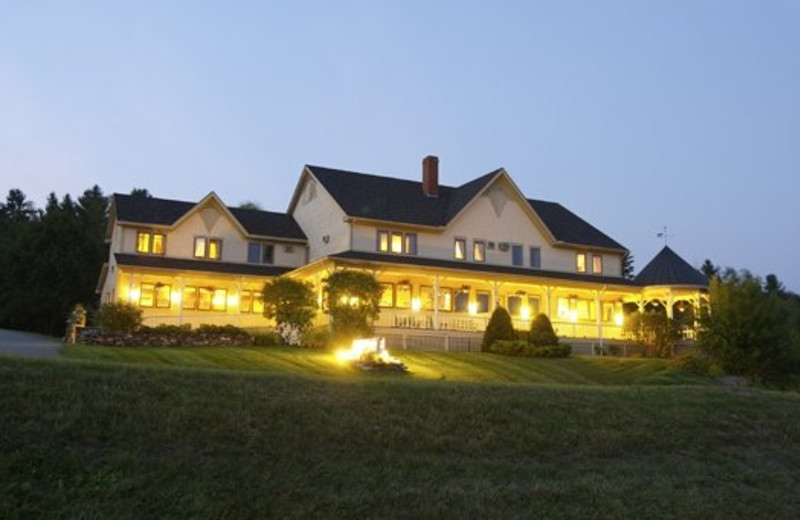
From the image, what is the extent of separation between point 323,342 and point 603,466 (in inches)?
787

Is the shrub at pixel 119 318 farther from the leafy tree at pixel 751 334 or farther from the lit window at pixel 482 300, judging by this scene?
the leafy tree at pixel 751 334

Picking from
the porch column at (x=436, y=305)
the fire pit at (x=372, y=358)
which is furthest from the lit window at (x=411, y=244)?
the fire pit at (x=372, y=358)

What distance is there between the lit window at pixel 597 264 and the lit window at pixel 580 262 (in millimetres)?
599

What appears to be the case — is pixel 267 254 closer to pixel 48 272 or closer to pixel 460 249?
pixel 460 249

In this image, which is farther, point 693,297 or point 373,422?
point 693,297

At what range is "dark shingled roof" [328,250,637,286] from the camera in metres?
36.8

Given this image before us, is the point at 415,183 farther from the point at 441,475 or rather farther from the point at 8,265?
the point at 441,475

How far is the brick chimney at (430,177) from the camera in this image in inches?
1725

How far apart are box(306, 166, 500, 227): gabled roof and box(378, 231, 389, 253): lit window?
2.41 ft

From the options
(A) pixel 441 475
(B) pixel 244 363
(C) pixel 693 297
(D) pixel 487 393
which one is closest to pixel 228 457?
(A) pixel 441 475

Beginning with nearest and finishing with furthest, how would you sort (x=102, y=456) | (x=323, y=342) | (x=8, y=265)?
1. (x=102, y=456)
2. (x=323, y=342)
3. (x=8, y=265)

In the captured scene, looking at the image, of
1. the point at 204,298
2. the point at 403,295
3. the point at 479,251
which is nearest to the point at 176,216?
the point at 204,298

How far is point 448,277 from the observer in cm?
3788

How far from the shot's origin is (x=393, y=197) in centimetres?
4200
